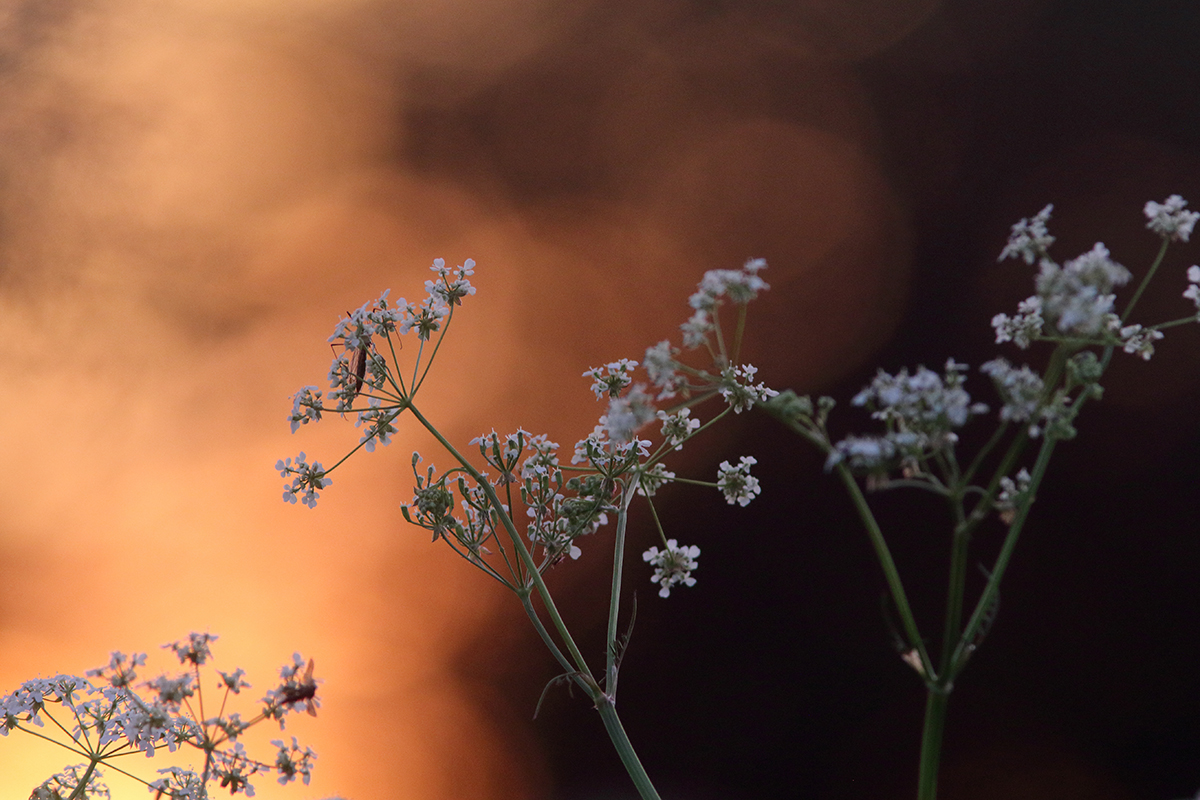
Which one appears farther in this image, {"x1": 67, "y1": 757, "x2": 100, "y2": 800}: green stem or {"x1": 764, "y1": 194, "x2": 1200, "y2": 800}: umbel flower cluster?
{"x1": 67, "y1": 757, "x2": 100, "y2": 800}: green stem

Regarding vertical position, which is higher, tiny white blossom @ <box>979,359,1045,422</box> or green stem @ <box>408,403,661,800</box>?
green stem @ <box>408,403,661,800</box>

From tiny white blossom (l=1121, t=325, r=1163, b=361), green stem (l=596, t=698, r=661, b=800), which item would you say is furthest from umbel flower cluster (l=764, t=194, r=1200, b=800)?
green stem (l=596, t=698, r=661, b=800)

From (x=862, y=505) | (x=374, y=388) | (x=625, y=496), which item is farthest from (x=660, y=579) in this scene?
(x=862, y=505)

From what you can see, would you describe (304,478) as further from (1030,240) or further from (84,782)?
(1030,240)

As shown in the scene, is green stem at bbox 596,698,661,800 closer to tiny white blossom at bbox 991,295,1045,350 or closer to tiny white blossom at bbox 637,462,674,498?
tiny white blossom at bbox 637,462,674,498

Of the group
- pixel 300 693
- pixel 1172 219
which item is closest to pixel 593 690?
pixel 300 693

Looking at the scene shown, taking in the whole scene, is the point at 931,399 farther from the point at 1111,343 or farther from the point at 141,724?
the point at 141,724

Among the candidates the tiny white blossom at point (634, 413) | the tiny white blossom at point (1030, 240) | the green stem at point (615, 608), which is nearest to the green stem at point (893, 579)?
the tiny white blossom at point (634, 413)
